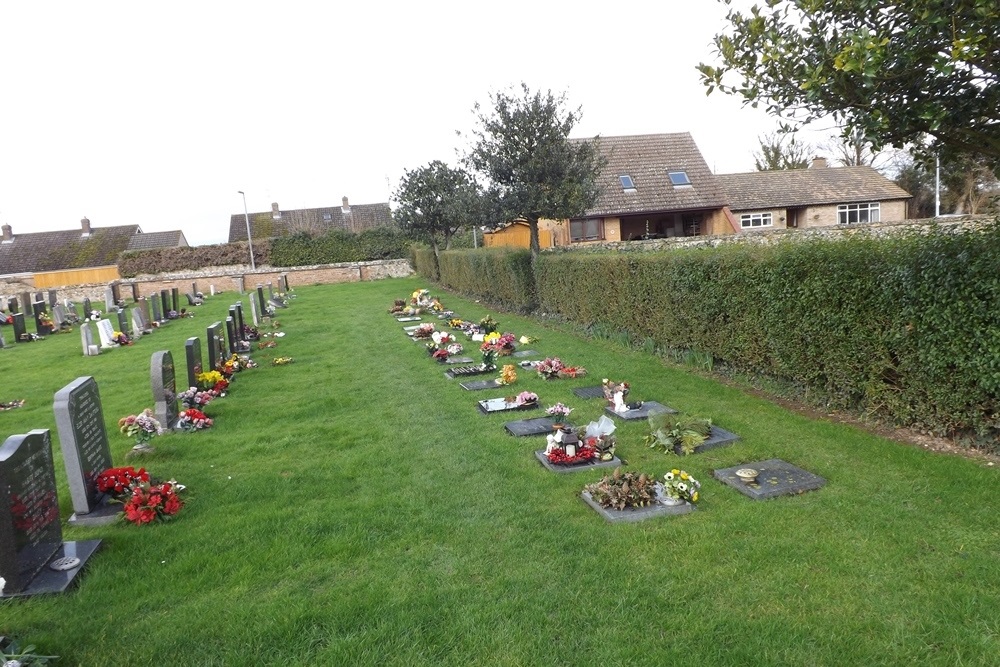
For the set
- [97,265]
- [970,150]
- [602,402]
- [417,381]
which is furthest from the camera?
[97,265]

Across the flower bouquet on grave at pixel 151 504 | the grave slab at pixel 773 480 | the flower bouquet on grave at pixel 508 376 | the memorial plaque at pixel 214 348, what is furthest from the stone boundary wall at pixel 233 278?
the grave slab at pixel 773 480

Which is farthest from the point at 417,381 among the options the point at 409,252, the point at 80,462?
the point at 409,252

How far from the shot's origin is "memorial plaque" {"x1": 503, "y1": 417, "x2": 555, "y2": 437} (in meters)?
7.04

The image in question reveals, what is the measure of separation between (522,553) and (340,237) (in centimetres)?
3725

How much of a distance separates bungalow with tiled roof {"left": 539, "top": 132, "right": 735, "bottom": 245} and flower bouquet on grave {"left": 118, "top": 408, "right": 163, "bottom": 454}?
22.2 m

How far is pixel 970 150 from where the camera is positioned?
5375 mm

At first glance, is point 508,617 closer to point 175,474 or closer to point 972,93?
point 175,474

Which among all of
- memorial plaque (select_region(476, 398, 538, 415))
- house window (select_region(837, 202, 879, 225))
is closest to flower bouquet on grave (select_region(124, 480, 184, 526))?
memorial plaque (select_region(476, 398, 538, 415))

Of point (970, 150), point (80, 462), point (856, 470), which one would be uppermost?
point (970, 150)

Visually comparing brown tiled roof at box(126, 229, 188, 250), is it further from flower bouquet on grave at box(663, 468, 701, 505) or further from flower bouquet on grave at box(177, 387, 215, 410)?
flower bouquet on grave at box(663, 468, 701, 505)

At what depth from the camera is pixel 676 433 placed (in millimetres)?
6305

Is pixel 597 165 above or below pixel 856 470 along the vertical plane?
above

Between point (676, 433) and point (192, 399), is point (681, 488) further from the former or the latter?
point (192, 399)

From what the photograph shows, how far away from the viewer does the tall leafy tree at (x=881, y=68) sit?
4285 mm
